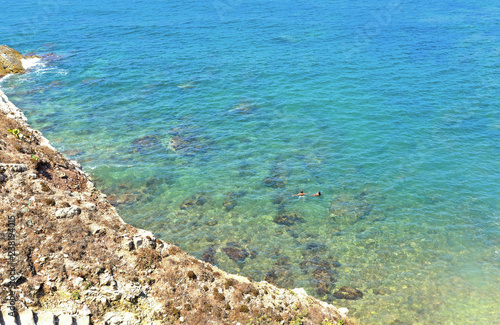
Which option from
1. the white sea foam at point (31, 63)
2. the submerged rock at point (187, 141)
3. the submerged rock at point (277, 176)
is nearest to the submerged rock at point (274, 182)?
the submerged rock at point (277, 176)

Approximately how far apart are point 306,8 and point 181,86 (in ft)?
234

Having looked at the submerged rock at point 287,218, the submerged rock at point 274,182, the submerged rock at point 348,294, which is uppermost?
the submerged rock at point 274,182

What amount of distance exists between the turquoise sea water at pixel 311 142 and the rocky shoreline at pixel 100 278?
26.9 feet

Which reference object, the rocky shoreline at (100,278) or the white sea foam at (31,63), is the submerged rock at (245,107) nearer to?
the rocky shoreline at (100,278)

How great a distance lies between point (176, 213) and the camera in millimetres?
42312

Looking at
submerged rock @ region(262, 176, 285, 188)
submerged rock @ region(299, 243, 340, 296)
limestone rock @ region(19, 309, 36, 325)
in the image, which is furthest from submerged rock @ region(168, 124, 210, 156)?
limestone rock @ region(19, 309, 36, 325)

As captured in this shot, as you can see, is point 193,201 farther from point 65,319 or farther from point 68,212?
point 65,319

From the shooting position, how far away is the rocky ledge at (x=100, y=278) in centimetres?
2255

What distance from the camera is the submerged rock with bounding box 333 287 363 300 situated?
1285 inches

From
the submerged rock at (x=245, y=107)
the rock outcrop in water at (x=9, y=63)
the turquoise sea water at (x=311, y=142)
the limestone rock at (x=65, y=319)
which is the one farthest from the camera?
the rock outcrop in water at (x=9, y=63)

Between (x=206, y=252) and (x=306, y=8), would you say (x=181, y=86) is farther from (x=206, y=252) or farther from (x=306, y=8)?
(x=306, y=8)

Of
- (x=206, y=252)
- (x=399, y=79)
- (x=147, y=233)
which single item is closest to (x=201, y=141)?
(x=206, y=252)

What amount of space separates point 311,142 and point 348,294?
27.5m

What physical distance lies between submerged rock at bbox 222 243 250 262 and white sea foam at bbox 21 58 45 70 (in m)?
76.0
